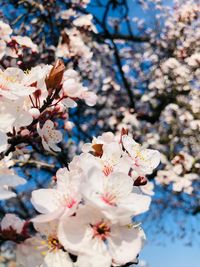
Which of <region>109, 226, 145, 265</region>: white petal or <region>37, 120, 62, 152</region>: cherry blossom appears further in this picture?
<region>37, 120, 62, 152</region>: cherry blossom

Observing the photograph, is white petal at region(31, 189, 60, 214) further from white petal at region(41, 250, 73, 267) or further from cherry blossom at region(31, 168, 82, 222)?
white petal at region(41, 250, 73, 267)

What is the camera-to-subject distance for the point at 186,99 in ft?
23.2

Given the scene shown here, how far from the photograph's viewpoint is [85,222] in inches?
46.3

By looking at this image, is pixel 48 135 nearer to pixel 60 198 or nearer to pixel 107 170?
pixel 107 170

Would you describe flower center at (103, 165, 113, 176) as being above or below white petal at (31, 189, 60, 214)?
below

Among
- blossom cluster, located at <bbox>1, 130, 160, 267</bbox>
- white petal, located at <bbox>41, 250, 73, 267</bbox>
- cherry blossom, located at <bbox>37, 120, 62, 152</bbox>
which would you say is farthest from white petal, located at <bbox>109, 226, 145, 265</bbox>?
cherry blossom, located at <bbox>37, 120, 62, 152</bbox>

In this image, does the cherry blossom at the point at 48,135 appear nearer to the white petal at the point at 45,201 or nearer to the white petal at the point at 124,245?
the white petal at the point at 45,201

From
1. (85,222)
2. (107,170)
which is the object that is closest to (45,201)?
(85,222)

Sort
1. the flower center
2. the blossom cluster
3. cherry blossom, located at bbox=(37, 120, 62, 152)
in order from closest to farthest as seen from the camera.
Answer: the blossom cluster, the flower center, cherry blossom, located at bbox=(37, 120, 62, 152)

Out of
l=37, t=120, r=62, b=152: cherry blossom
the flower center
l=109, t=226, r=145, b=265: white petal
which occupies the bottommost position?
l=37, t=120, r=62, b=152: cherry blossom

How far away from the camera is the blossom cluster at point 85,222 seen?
116 cm

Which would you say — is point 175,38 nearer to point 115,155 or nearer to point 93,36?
point 93,36

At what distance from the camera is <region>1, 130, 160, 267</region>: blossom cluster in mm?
1157

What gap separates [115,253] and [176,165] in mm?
4918
